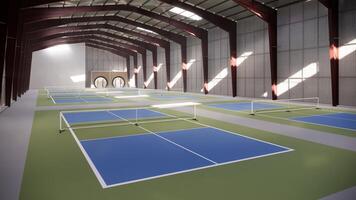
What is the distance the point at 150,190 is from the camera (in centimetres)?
617

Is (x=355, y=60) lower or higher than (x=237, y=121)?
higher

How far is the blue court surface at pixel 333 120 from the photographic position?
14.1 meters

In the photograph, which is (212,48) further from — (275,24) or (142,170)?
(142,170)

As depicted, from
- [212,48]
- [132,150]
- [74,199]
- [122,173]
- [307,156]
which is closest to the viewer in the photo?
[74,199]

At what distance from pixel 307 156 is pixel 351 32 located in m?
16.8

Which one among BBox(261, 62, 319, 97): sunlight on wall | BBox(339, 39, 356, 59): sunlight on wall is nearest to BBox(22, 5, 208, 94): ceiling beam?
BBox(261, 62, 319, 97): sunlight on wall

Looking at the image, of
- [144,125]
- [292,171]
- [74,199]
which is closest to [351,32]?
[144,125]

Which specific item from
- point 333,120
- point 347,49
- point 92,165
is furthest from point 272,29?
point 92,165

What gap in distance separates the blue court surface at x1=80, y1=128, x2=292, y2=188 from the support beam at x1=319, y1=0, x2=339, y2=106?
13916 millimetres

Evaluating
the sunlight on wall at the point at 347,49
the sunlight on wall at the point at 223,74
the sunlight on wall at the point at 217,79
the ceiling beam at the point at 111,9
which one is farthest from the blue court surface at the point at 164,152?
the sunlight on wall at the point at 217,79

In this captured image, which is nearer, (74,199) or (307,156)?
(74,199)

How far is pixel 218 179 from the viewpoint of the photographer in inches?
269

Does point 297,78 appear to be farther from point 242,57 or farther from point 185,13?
point 185,13

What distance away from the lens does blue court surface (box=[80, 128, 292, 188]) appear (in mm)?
7430
